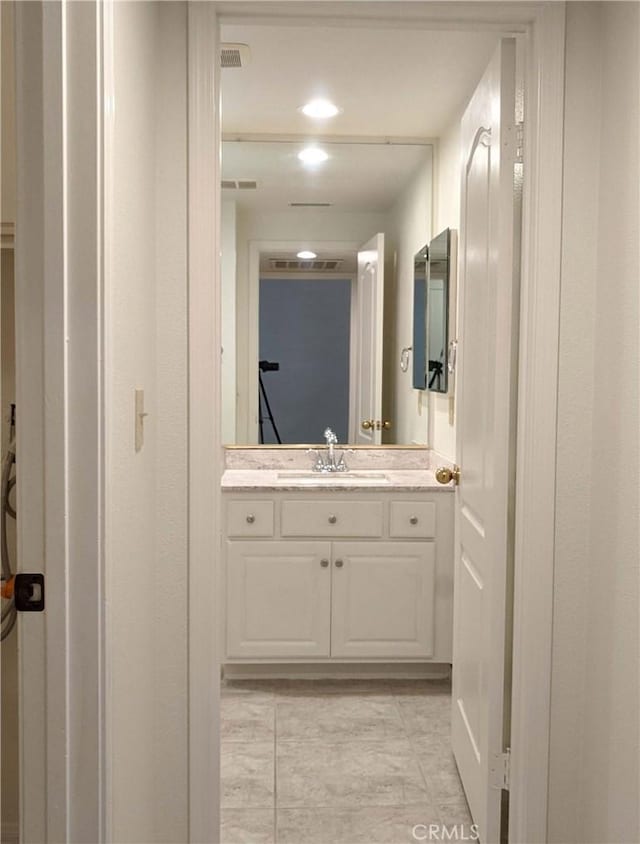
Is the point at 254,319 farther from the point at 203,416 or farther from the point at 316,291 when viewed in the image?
the point at 203,416

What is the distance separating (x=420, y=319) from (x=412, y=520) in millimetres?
949

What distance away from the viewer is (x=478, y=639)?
212cm

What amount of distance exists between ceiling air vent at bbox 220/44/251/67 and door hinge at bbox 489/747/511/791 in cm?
219

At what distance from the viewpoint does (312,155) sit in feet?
11.8

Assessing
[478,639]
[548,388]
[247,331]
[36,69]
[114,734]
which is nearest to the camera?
[36,69]

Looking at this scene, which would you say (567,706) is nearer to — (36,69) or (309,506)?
(309,506)

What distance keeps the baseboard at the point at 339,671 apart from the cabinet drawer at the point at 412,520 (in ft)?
1.91

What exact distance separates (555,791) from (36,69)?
183cm

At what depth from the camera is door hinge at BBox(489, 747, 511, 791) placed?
1948 mm

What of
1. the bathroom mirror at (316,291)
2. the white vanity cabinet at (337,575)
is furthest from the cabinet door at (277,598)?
the bathroom mirror at (316,291)

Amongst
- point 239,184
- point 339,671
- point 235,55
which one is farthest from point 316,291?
point 339,671

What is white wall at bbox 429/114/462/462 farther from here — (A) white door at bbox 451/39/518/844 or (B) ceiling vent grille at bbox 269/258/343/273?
(A) white door at bbox 451/39/518/844

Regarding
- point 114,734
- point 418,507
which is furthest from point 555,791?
point 418,507

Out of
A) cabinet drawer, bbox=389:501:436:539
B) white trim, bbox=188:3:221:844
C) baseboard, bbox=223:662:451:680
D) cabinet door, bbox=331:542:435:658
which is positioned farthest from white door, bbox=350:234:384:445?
white trim, bbox=188:3:221:844
